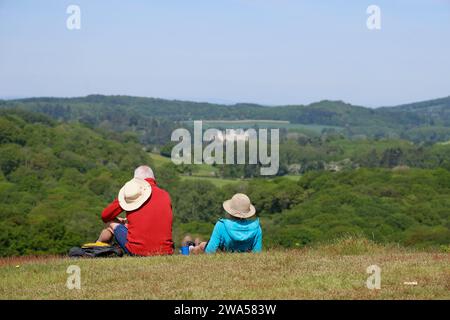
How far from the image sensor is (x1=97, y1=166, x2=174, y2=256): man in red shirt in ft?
40.8

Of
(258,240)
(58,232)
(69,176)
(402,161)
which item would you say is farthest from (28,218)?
(402,161)

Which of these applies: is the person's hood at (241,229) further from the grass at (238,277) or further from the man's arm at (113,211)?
the man's arm at (113,211)

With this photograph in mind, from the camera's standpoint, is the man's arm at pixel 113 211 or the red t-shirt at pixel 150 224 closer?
the red t-shirt at pixel 150 224

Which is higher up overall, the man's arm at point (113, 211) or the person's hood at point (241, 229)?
the man's arm at point (113, 211)

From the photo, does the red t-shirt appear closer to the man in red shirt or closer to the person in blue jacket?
the man in red shirt

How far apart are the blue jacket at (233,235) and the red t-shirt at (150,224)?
72 centimetres

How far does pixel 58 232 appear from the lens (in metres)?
70.4

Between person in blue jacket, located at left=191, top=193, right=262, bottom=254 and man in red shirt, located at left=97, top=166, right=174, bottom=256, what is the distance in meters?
0.75

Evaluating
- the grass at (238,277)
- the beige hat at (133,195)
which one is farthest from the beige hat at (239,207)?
the beige hat at (133,195)

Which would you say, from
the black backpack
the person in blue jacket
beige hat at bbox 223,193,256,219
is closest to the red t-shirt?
the black backpack

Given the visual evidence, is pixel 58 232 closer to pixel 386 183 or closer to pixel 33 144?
pixel 386 183

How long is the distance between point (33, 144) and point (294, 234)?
81.1 meters

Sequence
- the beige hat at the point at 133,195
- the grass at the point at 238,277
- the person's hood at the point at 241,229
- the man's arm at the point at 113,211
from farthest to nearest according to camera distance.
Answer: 1. the man's arm at the point at 113,211
2. the person's hood at the point at 241,229
3. the beige hat at the point at 133,195
4. the grass at the point at 238,277

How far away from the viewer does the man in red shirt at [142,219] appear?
40.8ft
